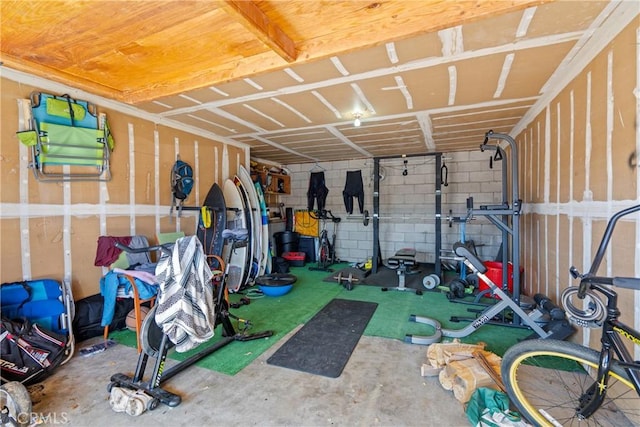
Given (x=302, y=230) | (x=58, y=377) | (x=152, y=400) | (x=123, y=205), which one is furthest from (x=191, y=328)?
(x=302, y=230)

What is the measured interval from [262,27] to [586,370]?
3569 mm

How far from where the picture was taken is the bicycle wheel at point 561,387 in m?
1.54

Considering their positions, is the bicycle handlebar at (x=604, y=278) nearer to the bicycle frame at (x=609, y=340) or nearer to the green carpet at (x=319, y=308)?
the bicycle frame at (x=609, y=340)

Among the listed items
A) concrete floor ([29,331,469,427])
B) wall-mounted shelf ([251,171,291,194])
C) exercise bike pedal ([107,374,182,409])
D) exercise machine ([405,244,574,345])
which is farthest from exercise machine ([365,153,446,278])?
exercise bike pedal ([107,374,182,409])

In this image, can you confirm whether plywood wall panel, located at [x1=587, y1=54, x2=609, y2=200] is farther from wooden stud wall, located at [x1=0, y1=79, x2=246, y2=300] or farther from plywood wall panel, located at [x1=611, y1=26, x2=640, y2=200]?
wooden stud wall, located at [x1=0, y1=79, x2=246, y2=300]

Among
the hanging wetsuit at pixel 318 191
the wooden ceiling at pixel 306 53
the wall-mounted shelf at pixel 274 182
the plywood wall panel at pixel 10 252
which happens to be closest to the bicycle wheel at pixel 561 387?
the wooden ceiling at pixel 306 53

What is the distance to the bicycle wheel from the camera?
1.54 m

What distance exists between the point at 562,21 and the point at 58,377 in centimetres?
451

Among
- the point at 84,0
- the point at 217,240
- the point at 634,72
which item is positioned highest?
the point at 84,0

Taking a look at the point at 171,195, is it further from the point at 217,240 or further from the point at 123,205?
the point at 217,240

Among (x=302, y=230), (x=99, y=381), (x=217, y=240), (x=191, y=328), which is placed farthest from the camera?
(x=302, y=230)

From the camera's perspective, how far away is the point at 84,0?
1.70 m

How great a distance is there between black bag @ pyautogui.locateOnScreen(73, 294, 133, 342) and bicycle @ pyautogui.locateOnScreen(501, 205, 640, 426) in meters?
3.61

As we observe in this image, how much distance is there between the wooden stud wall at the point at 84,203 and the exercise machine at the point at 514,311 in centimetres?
347
